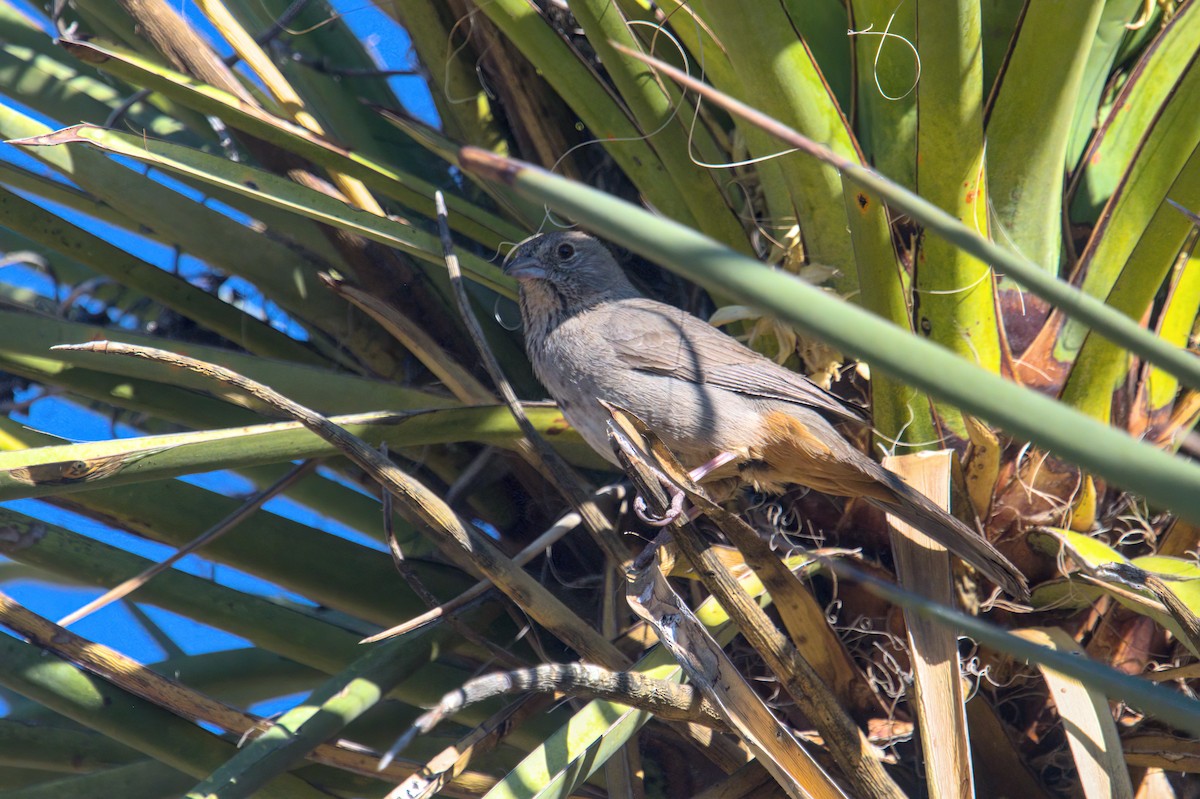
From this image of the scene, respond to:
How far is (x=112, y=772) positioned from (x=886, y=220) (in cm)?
218

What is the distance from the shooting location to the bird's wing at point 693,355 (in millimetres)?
2832

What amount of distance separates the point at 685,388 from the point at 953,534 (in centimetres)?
97

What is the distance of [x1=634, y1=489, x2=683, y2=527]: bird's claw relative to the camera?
1.89 meters

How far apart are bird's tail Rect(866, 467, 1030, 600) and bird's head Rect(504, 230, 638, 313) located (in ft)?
4.46

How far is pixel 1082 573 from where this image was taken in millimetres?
2119

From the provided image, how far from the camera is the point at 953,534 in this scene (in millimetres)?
2217

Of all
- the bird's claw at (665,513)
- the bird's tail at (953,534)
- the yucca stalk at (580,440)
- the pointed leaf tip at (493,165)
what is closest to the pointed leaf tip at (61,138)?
the yucca stalk at (580,440)

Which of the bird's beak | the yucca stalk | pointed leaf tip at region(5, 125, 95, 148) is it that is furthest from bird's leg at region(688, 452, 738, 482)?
pointed leaf tip at region(5, 125, 95, 148)

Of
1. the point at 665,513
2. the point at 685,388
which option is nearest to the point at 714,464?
the point at 685,388

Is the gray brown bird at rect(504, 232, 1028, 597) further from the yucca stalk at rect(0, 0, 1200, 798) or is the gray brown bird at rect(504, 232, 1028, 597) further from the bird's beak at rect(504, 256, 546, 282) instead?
the yucca stalk at rect(0, 0, 1200, 798)

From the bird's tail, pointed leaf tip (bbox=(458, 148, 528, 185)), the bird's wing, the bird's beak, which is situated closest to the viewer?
pointed leaf tip (bbox=(458, 148, 528, 185))

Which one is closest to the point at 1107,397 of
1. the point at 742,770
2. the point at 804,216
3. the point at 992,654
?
the point at 992,654

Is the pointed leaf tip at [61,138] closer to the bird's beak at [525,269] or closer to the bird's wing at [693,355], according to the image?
the bird's beak at [525,269]

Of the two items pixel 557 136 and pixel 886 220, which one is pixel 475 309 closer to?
pixel 557 136
